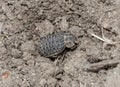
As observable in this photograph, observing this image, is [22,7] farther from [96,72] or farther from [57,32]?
[96,72]

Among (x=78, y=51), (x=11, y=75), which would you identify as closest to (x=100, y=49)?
(x=78, y=51)

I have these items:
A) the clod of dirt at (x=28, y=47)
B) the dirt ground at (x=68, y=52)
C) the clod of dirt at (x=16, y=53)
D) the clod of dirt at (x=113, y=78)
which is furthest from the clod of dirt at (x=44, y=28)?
the clod of dirt at (x=113, y=78)

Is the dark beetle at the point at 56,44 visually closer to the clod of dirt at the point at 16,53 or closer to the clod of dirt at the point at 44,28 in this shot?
the clod of dirt at the point at 44,28

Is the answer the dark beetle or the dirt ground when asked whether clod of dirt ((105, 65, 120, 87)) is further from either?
the dark beetle

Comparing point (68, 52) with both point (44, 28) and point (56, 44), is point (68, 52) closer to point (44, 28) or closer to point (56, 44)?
point (56, 44)

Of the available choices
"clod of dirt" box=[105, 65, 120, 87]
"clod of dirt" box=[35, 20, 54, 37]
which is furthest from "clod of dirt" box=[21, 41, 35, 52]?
"clod of dirt" box=[105, 65, 120, 87]
